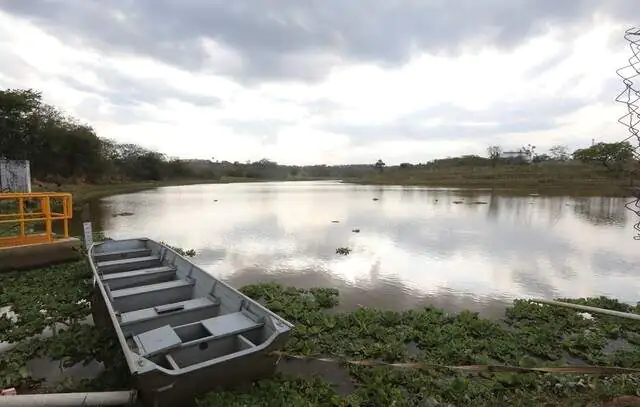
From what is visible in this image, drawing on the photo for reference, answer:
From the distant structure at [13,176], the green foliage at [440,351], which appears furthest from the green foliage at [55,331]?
the distant structure at [13,176]

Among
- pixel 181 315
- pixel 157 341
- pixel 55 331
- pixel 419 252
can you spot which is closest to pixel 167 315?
pixel 181 315

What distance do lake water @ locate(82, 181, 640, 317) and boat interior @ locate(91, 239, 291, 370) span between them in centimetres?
213

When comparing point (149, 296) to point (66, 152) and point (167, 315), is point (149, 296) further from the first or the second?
point (66, 152)

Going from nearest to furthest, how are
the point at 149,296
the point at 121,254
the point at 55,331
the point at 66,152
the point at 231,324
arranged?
the point at 231,324, the point at 55,331, the point at 149,296, the point at 121,254, the point at 66,152

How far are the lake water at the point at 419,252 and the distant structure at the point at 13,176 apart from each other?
3665 millimetres

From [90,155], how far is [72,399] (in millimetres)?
48002

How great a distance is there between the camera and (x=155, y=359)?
3.69m

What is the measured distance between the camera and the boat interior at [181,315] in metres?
3.93

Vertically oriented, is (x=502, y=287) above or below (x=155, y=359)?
below

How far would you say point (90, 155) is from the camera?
43.4m

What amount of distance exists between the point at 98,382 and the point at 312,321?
9.92ft

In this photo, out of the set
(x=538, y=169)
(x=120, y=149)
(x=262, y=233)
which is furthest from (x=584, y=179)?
(x=120, y=149)

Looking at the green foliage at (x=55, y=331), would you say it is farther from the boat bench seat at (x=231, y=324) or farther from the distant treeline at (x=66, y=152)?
the distant treeline at (x=66, y=152)

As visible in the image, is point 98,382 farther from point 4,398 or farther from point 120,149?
point 120,149
